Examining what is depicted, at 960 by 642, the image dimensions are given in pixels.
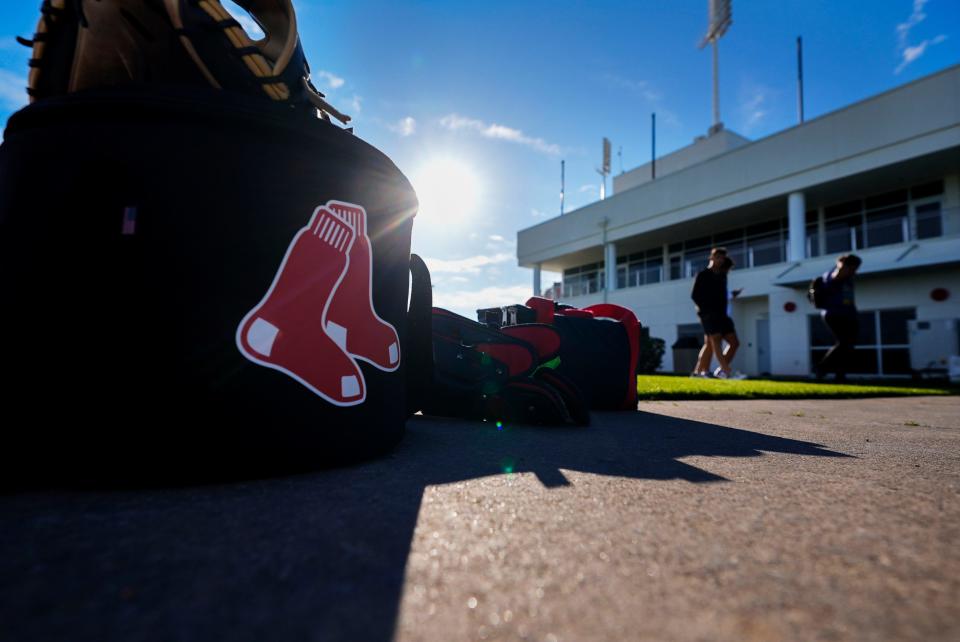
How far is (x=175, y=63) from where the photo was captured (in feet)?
4.01

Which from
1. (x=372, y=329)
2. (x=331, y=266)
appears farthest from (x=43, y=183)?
(x=372, y=329)

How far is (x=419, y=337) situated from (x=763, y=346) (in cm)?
1807

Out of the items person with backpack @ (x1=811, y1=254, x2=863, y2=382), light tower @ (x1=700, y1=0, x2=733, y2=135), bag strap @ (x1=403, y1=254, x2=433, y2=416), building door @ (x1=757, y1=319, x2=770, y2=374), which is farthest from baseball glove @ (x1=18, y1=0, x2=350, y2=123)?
light tower @ (x1=700, y1=0, x2=733, y2=135)

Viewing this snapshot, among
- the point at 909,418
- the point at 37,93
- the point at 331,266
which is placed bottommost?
the point at 909,418

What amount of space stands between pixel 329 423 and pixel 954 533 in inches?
52.4

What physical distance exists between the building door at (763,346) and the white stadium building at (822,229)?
0.12 ft

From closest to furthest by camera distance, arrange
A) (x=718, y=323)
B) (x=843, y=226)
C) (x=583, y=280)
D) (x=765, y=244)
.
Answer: (x=718, y=323), (x=843, y=226), (x=765, y=244), (x=583, y=280)

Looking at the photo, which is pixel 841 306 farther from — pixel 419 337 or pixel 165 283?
pixel 165 283

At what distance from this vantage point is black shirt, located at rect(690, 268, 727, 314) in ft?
21.8

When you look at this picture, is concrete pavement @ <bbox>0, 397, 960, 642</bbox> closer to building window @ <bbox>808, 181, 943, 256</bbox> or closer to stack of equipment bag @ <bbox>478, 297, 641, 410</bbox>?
stack of equipment bag @ <bbox>478, 297, 641, 410</bbox>

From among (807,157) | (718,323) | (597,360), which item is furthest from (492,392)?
(807,157)

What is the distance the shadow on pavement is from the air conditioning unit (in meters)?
15.5

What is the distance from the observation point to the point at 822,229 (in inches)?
626

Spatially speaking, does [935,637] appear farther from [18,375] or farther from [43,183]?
[43,183]
